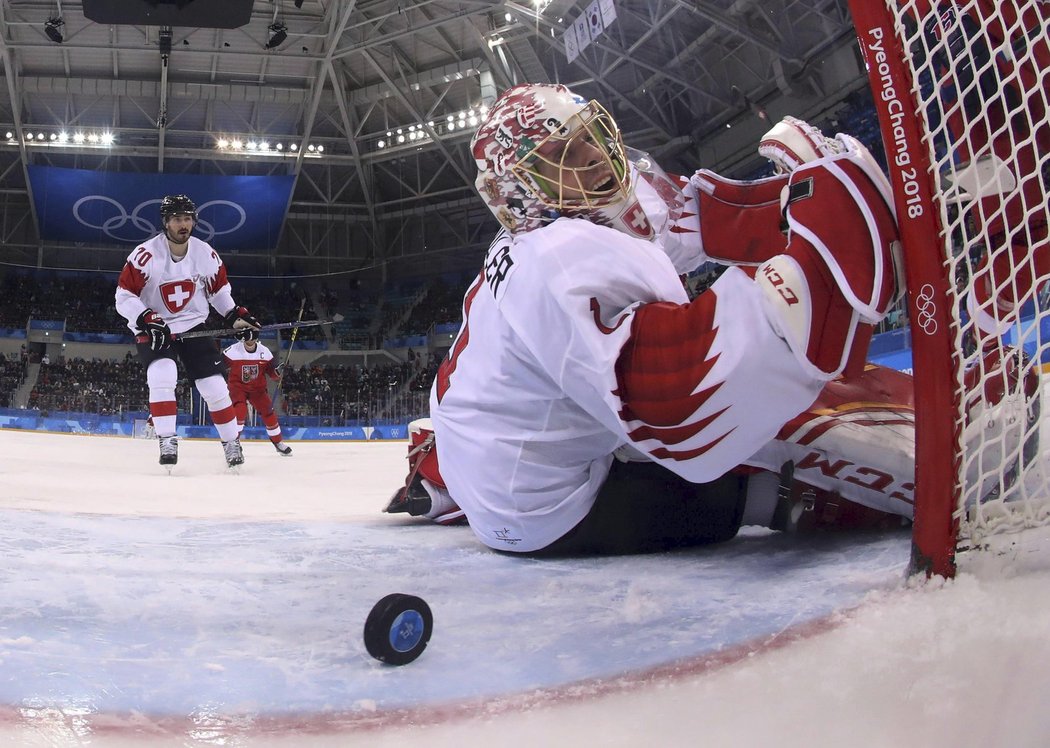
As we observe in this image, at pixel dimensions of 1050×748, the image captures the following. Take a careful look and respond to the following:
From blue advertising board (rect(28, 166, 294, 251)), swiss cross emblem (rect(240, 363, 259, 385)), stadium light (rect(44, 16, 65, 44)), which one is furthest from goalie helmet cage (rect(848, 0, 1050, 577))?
blue advertising board (rect(28, 166, 294, 251))

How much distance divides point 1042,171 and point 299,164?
1516cm

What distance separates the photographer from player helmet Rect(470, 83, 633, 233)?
118cm

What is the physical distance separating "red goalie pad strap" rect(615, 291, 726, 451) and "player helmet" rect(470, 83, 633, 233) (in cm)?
27

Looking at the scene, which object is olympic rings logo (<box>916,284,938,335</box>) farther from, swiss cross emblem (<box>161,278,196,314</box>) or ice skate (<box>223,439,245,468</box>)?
swiss cross emblem (<box>161,278,196,314</box>)

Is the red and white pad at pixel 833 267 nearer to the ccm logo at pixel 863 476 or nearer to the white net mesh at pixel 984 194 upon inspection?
the white net mesh at pixel 984 194

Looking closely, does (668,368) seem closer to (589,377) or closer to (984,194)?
(589,377)

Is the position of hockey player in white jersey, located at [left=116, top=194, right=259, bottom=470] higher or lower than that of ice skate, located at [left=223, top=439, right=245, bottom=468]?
higher

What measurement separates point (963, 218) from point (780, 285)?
194 mm

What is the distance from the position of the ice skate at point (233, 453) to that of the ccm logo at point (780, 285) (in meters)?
3.69

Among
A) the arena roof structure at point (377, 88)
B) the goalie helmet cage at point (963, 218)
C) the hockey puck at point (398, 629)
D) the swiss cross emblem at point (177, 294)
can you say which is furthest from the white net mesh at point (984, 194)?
the arena roof structure at point (377, 88)

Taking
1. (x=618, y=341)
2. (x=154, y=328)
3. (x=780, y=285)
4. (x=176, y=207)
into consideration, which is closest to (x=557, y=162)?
(x=618, y=341)

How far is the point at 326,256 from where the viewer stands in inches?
699

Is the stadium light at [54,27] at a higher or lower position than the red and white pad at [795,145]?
higher

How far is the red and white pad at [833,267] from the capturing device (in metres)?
0.81
